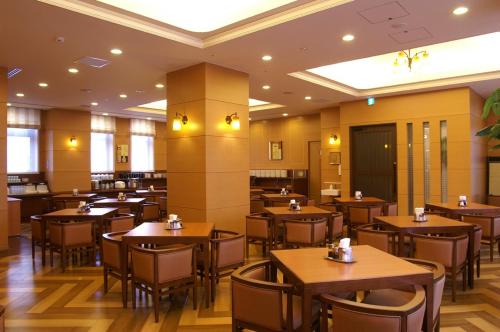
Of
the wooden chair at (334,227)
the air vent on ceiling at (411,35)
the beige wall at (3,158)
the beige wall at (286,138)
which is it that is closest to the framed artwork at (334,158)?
the beige wall at (286,138)

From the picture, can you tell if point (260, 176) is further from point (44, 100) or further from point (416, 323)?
point (416, 323)

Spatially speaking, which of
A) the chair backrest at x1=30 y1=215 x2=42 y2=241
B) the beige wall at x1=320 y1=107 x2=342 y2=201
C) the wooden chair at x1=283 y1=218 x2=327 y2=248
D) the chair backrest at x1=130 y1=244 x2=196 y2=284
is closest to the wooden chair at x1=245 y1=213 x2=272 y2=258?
the wooden chair at x1=283 y1=218 x2=327 y2=248

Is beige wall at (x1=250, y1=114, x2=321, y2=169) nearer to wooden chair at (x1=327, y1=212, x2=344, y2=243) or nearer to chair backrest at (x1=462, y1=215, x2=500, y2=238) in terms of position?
wooden chair at (x1=327, y1=212, x2=344, y2=243)

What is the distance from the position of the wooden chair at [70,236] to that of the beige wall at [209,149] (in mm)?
1691

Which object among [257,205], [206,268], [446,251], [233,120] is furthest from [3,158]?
Result: [446,251]

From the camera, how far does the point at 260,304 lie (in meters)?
2.64

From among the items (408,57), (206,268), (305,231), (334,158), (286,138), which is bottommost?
(206,268)

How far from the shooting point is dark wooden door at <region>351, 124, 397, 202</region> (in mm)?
9867

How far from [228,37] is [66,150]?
8327mm

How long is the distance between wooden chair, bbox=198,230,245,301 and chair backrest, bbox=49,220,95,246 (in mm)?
2351

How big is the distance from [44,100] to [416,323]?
10.7 meters

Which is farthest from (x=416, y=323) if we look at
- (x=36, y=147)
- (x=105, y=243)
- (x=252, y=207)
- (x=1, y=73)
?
(x=36, y=147)

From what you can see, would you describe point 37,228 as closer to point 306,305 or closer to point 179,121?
point 179,121

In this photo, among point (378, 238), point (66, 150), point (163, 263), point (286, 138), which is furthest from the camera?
point (286, 138)
